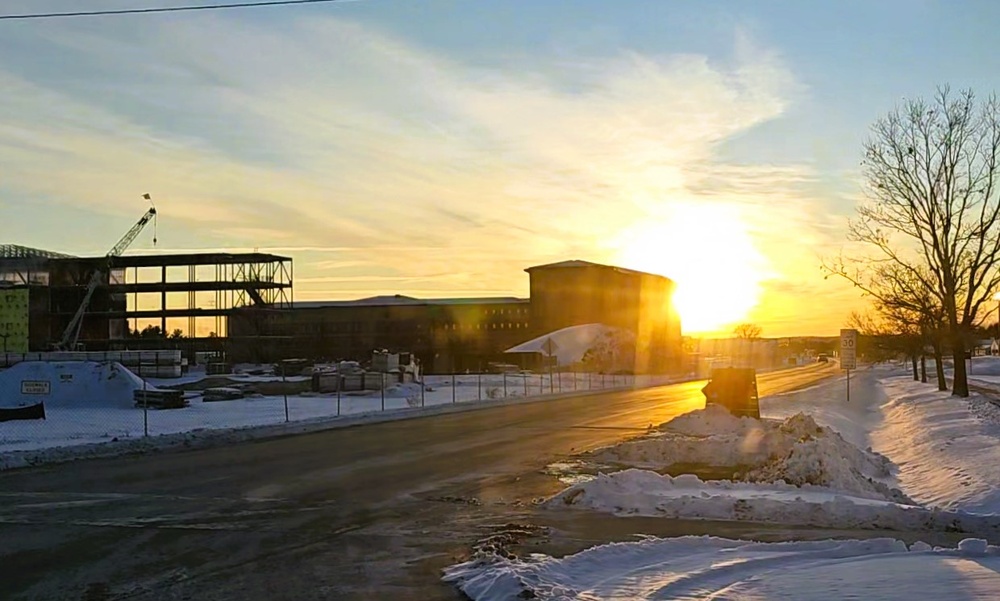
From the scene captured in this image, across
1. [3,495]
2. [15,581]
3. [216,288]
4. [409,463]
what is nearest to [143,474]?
[3,495]

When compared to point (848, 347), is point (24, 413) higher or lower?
lower

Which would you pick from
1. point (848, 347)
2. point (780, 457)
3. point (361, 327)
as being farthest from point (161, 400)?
point (361, 327)

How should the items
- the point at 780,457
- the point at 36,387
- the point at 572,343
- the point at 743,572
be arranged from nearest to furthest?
1. the point at 743,572
2. the point at 780,457
3. the point at 36,387
4. the point at 572,343

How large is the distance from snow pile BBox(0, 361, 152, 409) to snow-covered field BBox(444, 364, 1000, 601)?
78.8 feet

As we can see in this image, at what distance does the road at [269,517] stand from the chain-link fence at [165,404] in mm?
6380

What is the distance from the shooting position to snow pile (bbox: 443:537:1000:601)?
24.6 ft

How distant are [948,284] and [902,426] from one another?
8.43 meters

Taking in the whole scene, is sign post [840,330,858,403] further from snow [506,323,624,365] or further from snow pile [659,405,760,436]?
snow [506,323,624,365]

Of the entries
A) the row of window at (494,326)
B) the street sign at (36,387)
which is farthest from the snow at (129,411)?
the row of window at (494,326)

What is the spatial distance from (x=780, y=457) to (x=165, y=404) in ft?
87.1

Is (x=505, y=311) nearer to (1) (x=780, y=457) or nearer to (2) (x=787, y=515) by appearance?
(1) (x=780, y=457)

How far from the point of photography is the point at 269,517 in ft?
41.0

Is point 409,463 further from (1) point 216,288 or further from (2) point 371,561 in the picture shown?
(1) point 216,288

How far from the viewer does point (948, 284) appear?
3584cm
